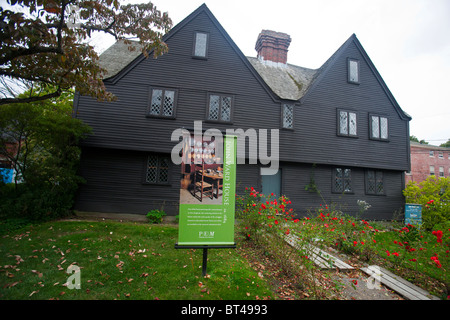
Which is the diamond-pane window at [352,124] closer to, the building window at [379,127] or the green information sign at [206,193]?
the building window at [379,127]

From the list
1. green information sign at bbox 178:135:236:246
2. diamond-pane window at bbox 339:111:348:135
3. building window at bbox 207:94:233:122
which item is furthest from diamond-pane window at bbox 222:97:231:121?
green information sign at bbox 178:135:236:246

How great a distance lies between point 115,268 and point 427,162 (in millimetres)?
52996

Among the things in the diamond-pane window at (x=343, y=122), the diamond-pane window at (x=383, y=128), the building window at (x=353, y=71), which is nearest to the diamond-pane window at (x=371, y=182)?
the diamond-pane window at (x=383, y=128)

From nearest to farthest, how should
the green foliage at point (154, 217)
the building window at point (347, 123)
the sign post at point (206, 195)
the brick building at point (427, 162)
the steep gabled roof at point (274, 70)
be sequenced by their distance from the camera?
the sign post at point (206, 195), the green foliage at point (154, 217), the steep gabled roof at point (274, 70), the building window at point (347, 123), the brick building at point (427, 162)

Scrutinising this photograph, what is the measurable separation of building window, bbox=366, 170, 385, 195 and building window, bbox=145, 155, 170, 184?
11878mm

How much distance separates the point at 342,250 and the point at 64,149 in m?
11.0

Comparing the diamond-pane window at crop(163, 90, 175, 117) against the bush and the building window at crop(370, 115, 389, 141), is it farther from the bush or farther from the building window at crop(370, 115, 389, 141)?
the building window at crop(370, 115, 389, 141)

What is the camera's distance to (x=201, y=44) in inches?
467

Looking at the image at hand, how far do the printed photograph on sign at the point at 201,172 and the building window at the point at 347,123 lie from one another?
37.1 feet

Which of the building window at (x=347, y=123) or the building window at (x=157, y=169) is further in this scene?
the building window at (x=347, y=123)

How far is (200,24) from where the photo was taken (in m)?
11.9

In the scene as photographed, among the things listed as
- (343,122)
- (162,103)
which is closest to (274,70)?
(343,122)

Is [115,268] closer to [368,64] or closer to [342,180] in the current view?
[342,180]

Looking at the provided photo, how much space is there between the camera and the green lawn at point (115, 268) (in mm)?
3840
